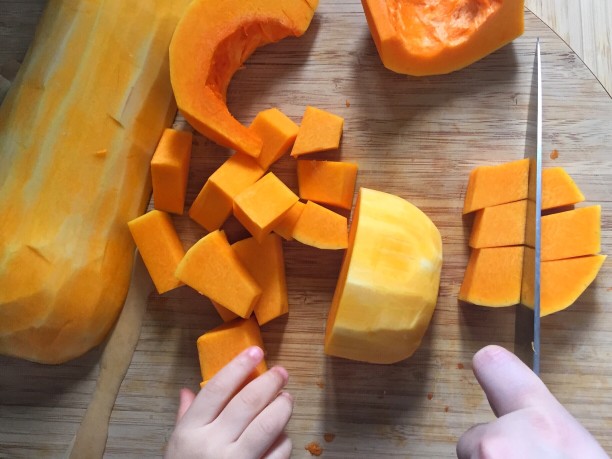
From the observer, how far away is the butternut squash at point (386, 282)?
152 cm

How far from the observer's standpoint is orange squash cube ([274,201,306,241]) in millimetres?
1726

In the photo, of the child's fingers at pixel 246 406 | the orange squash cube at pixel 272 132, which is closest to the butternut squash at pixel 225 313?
the child's fingers at pixel 246 406

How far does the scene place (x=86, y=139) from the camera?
1663mm

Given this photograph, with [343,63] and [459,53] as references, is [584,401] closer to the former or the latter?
[459,53]

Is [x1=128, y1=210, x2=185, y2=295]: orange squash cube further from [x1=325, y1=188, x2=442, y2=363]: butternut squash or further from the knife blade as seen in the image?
the knife blade

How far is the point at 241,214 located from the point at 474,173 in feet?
2.49

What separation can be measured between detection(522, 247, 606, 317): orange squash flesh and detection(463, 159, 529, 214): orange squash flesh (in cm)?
18

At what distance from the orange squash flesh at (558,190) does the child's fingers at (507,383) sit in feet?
1.78

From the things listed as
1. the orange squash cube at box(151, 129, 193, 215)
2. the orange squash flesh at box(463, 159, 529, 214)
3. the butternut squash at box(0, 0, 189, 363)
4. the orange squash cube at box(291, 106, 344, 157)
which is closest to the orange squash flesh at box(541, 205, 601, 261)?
the orange squash flesh at box(463, 159, 529, 214)

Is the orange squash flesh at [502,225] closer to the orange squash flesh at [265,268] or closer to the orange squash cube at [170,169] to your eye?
the orange squash flesh at [265,268]

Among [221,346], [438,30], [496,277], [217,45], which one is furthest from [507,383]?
[217,45]

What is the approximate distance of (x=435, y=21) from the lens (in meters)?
1.74

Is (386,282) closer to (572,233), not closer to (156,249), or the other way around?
(572,233)

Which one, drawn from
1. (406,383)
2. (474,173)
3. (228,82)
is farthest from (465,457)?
(228,82)
